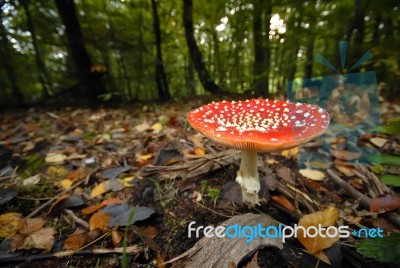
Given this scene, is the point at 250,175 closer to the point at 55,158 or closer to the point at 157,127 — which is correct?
A: the point at 157,127

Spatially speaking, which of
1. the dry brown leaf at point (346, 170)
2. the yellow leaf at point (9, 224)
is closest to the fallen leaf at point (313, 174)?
the dry brown leaf at point (346, 170)

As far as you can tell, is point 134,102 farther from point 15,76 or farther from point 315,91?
point 315,91

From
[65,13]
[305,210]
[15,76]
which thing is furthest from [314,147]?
[15,76]

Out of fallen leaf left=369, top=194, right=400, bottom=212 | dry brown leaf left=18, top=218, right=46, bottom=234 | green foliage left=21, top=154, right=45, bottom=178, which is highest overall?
green foliage left=21, top=154, right=45, bottom=178

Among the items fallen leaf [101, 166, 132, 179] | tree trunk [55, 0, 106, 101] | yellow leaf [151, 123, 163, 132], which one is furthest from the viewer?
tree trunk [55, 0, 106, 101]

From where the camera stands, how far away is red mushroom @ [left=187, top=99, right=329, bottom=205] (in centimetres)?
142

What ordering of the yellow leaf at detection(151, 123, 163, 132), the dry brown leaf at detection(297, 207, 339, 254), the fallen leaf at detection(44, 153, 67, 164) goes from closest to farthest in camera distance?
1. the dry brown leaf at detection(297, 207, 339, 254)
2. the fallen leaf at detection(44, 153, 67, 164)
3. the yellow leaf at detection(151, 123, 163, 132)

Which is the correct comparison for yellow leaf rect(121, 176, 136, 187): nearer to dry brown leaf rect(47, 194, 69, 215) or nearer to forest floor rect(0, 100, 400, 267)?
forest floor rect(0, 100, 400, 267)

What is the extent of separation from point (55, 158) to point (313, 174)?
112 inches

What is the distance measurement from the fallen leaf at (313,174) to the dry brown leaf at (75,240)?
1998mm

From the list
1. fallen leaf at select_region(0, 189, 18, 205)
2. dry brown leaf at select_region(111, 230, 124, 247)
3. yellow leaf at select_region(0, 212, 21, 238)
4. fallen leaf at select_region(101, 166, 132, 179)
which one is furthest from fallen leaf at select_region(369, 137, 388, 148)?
fallen leaf at select_region(0, 189, 18, 205)

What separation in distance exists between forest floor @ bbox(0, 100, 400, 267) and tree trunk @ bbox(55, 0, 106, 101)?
259cm

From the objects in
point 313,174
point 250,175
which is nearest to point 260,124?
point 250,175

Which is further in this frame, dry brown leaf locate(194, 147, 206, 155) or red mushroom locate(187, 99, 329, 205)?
dry brown leaf locate(194, 147, 206, 155)
